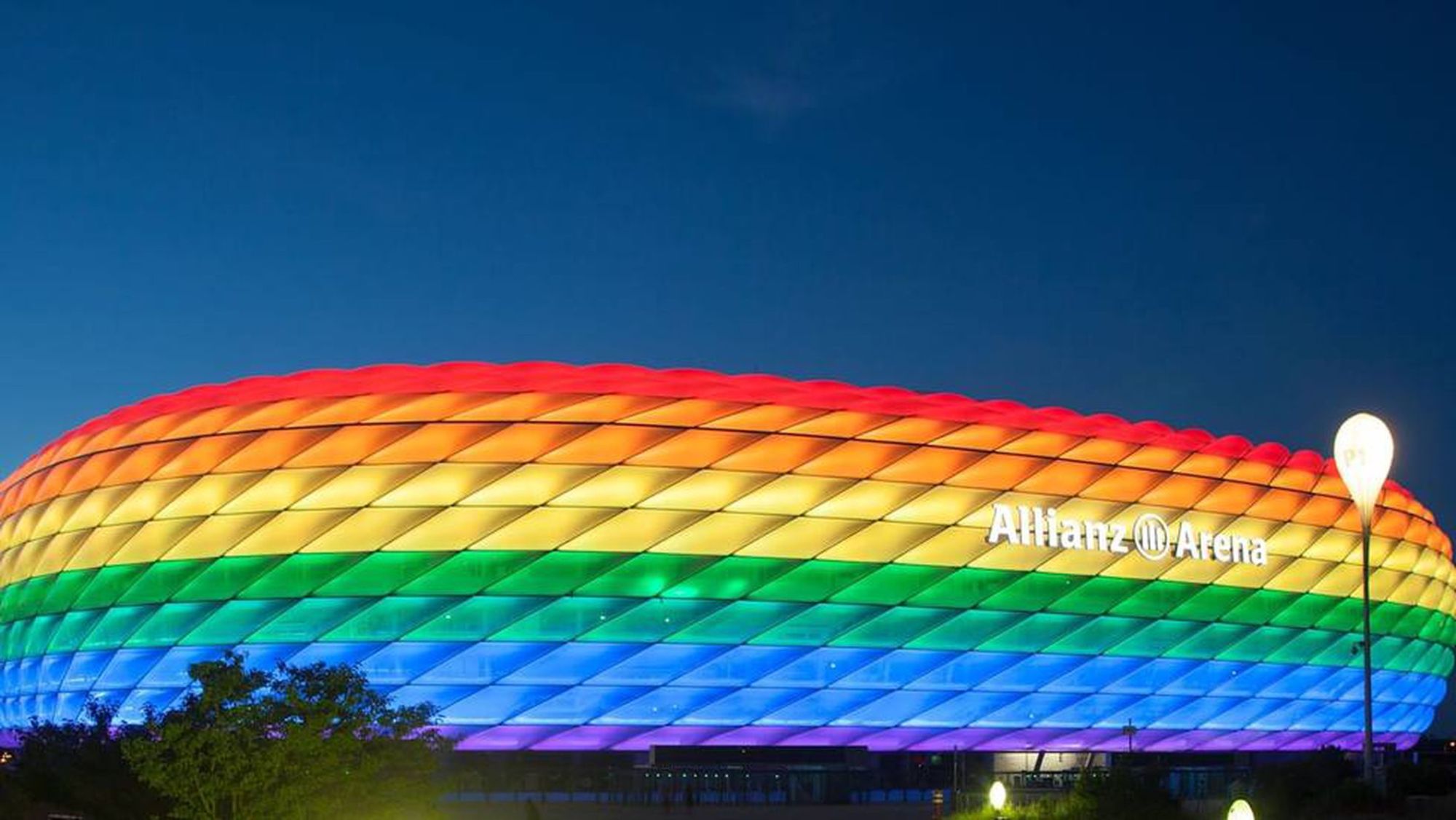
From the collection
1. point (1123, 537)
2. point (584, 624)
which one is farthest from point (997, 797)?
point (1123, 537)

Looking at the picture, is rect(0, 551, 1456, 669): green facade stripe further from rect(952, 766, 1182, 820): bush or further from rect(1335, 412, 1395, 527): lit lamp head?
rect(1335, 412, 1395, 527): lit lamp head

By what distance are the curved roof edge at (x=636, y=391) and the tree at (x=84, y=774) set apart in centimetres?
1351

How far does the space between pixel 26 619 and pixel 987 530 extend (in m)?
30.6

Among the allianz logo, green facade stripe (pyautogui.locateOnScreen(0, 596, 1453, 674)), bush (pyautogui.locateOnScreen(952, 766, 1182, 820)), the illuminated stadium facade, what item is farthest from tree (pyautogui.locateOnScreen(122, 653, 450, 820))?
the allianz logo

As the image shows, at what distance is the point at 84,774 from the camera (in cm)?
3319

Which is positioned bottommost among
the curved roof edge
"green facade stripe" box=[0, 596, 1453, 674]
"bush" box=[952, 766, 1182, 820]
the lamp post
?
"bush" box=[952, 766, 1182, 820]

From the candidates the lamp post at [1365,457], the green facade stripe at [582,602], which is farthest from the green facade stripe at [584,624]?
the lamp post at [1365,457]

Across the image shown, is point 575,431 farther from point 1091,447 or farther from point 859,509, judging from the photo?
point 1091,447

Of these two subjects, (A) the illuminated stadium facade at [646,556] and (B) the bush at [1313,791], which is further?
(A) the illuminated stadium facade at [646,556]

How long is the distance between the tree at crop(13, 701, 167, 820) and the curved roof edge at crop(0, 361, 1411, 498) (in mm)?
13513

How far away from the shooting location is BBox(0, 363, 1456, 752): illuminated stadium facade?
46.4 metres

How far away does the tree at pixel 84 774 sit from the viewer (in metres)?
32.5

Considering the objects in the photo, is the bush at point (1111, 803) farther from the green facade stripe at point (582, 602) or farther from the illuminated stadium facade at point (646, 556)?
the illuminated stadium facade at point (646, 556)

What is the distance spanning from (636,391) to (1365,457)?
20305mm
